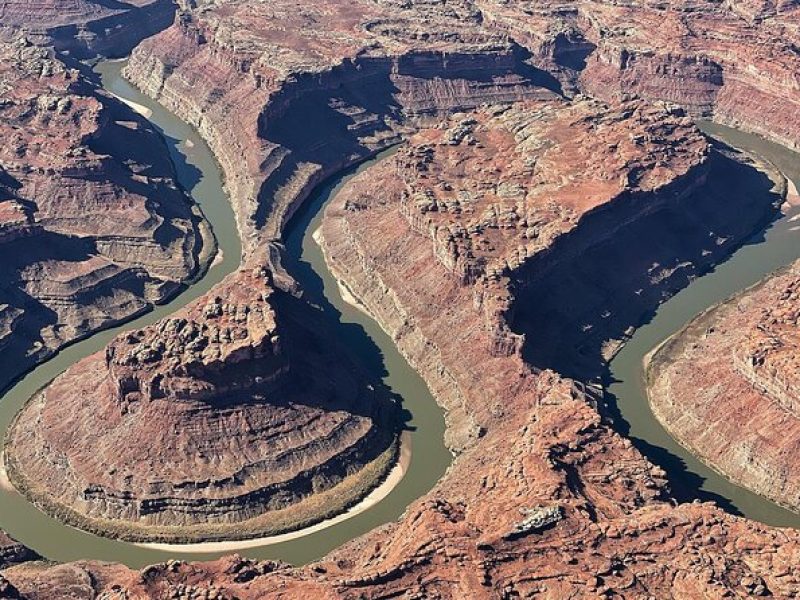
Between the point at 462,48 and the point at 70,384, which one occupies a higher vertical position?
the point at 462,48

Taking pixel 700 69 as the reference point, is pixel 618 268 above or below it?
below

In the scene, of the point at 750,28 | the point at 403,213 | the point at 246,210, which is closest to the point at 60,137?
the point at 246,210

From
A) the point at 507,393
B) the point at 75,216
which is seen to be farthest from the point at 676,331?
the point at 75,216

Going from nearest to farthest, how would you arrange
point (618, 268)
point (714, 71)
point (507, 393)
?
point (507, 393), point (618, 268), point (714, 71)

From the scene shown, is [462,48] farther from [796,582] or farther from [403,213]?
[796,582]

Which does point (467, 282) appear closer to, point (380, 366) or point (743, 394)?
point (380, 366)

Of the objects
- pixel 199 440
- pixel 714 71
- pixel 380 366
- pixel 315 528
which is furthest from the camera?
pixel 714 71

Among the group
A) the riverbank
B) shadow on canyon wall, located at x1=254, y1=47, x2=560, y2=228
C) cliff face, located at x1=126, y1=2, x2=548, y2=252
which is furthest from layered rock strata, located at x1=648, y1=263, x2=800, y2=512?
shadow on canyon wall, located at x1=254, y1=47, x2=560, y2=228
